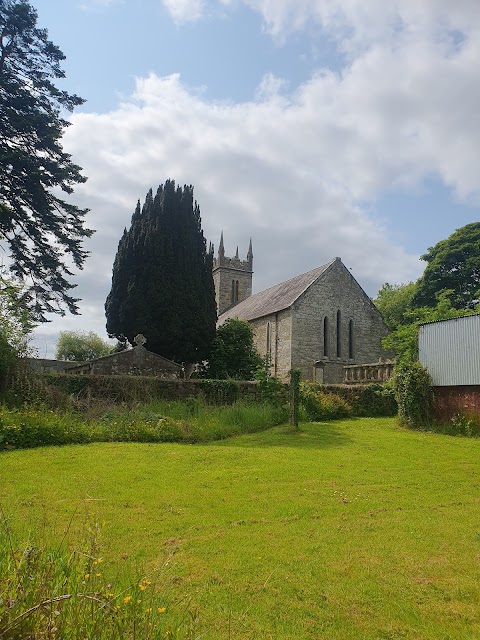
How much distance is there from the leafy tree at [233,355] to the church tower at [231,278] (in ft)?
94.9

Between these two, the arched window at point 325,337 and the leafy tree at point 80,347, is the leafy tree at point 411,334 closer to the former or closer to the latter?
the arched window at point 325,337

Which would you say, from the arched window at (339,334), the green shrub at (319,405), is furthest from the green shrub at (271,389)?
the arched window at (339,334)

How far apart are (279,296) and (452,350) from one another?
2171cm

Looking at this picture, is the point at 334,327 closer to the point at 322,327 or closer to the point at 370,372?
the point at 322,327

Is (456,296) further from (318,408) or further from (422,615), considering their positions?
(422,615)

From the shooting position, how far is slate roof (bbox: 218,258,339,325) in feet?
111

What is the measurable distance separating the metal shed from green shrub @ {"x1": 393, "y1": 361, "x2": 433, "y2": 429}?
0.36 meters

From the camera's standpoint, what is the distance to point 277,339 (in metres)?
33.3

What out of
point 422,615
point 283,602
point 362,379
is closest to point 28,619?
point 283,602

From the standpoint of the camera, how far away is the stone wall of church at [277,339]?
31920 mm

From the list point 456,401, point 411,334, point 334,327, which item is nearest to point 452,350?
point 456,401

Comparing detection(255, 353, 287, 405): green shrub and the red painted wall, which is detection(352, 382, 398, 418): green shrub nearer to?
the red painted wall

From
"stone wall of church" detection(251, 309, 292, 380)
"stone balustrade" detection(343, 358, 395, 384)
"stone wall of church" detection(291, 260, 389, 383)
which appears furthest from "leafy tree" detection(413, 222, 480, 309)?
"stone balustrade" detection(343, 358, 395, 384)

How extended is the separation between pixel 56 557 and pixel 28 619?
1.01m
